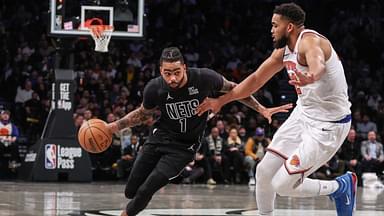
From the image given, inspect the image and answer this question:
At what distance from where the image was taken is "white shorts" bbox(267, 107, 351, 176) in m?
7.54

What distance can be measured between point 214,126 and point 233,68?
5.15m

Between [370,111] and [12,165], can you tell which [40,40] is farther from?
[370,111]

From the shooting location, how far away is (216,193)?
15.4 metres

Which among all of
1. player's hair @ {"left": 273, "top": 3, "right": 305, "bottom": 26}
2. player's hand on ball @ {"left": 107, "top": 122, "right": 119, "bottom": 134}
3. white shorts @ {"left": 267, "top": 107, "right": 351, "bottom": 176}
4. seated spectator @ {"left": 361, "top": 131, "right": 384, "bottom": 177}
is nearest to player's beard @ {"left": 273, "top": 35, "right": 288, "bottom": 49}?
player's hair @ {"left": 273, "top": 3, "right": 305, "bottom": 26}

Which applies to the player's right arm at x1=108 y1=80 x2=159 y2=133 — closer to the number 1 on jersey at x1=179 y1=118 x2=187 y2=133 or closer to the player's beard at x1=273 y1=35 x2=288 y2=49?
the number 1 on jersey at x1=179 y1=118 x2=187 y2=133

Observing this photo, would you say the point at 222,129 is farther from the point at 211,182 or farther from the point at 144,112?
the point at 144,112

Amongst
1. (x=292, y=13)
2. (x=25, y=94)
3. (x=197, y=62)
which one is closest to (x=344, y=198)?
(x=292, y=13)

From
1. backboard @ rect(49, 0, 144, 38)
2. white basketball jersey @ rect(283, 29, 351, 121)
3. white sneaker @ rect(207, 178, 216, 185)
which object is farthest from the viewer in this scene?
white sneaker @ rect(207, 178, 216, 185)

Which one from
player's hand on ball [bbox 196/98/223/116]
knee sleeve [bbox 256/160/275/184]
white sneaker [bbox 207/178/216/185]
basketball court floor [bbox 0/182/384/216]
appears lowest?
white sneaker [bbox 207/178/216/185]

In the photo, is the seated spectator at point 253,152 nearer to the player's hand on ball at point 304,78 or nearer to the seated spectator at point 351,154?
the seated spectator at point 351,154

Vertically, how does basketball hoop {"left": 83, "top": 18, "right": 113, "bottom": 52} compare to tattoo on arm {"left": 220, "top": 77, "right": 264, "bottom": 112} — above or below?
above

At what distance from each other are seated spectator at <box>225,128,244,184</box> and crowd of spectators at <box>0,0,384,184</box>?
0.03 meters

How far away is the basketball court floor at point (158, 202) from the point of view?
10.8 meters

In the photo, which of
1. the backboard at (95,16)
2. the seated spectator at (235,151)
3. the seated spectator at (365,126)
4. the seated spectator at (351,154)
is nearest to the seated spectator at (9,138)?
the backboard at (95,16)
